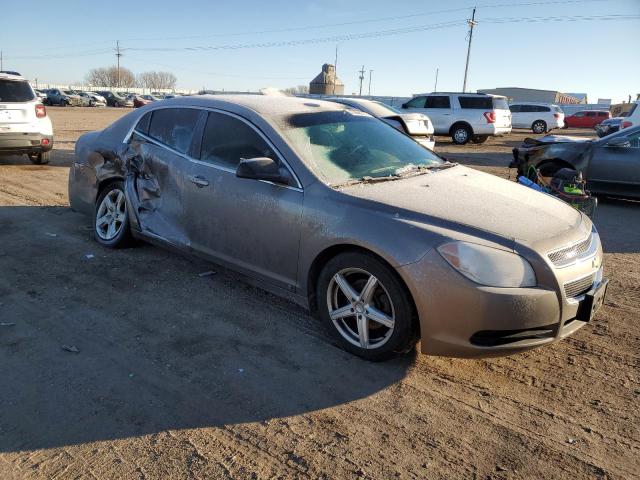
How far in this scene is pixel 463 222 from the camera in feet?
10.0

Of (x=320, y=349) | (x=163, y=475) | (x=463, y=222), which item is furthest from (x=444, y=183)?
(x=163, y=475)

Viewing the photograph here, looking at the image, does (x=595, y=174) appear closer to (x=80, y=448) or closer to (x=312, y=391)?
(x=312, y=391)

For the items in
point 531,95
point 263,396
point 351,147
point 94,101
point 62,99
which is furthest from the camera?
point 531,95

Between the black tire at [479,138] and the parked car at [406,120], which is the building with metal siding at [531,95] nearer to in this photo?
the black tire at [479,138]

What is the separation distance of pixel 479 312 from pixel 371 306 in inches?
26.9

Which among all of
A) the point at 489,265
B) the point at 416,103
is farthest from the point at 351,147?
the point at 416,103

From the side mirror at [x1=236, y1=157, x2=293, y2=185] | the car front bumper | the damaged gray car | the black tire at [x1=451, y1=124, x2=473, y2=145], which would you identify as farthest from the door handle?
the black tire at [x1=451, y1=124, x2=473, y2=145]

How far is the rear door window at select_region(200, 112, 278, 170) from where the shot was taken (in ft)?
12.9

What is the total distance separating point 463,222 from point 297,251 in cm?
114

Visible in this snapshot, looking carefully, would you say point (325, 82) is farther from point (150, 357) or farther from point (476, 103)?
point (150, 357)

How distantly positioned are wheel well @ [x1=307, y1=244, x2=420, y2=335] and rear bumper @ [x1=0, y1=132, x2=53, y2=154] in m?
8.40

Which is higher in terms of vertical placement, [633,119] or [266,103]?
[633,119]

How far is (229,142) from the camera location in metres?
4.14

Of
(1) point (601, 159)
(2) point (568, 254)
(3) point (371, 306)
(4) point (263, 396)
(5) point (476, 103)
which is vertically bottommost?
(4) point (263, 396)
